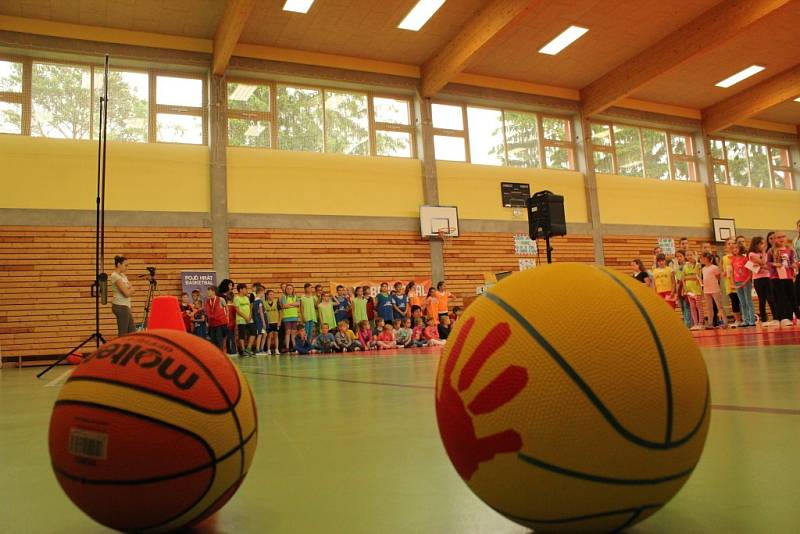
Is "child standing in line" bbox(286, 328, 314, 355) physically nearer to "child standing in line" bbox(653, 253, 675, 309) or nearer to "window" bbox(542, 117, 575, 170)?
"child standing in line" bbox(653, 253, 675, 309)

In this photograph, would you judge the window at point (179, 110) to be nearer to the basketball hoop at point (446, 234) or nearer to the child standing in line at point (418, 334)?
the basketball hoop at point (446, 234)

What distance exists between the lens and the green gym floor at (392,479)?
46.7 inches

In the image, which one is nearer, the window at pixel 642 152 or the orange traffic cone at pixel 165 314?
the orange traffic cone at pixel 165 314

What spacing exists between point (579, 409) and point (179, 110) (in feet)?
50.9

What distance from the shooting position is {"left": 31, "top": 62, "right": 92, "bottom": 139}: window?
1385 centimetres

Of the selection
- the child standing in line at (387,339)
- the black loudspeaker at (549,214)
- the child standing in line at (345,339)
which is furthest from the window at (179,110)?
the black loudspeaker at (549,214)

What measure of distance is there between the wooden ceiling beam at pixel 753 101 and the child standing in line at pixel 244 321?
16.3 meters

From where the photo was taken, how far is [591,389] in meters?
1.04

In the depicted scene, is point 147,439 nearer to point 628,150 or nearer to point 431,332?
point 431,332

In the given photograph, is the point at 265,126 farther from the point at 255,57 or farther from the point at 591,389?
the point at 591,389

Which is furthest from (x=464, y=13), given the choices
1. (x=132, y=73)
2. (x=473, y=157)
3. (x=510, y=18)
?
(x=132, y=73)

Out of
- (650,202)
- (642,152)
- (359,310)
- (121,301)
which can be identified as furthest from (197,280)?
(642,152)

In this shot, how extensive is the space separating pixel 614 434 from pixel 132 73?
15927mm

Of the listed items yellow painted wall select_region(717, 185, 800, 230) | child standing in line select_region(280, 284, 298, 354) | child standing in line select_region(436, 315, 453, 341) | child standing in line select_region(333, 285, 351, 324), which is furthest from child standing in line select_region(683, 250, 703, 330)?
yellow painted wall select_region(717, 185, 800, 230)
